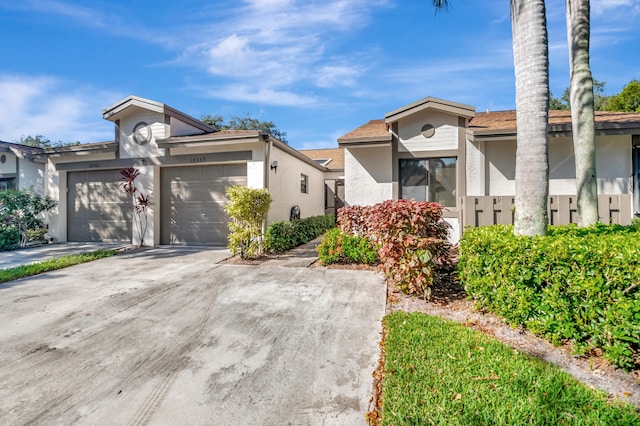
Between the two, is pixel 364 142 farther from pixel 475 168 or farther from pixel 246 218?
pixel 246 218

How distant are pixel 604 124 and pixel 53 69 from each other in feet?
61.5

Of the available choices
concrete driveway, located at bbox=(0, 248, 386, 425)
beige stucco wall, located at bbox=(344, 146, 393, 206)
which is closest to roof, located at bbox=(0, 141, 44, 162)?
concrete driveway, located at bbox=(0, 248, 386, 425)

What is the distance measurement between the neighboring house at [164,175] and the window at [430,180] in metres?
A: 4.18

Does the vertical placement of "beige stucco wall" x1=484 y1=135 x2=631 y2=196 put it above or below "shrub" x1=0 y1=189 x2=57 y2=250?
above

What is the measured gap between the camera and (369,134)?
Result: 9414mm

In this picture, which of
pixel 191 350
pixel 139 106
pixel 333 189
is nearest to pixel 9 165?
pixel 139 106

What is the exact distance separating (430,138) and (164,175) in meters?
8.88

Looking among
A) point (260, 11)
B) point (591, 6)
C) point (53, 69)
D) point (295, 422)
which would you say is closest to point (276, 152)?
point (260, 11)

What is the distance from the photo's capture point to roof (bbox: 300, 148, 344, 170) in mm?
18877

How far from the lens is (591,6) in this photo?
5695mm

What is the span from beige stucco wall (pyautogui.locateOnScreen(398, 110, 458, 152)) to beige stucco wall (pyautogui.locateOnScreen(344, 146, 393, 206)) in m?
0.62

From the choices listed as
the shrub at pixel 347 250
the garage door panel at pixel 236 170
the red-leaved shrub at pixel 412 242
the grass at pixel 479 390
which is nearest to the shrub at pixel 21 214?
the garage door panel at pixel 236 170

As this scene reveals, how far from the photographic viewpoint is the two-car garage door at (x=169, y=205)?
9.85 meters

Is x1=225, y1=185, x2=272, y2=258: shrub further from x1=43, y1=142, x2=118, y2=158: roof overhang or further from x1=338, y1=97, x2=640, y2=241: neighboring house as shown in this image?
x1=43, y1=142, x2=118, y2=158: roof overhang
